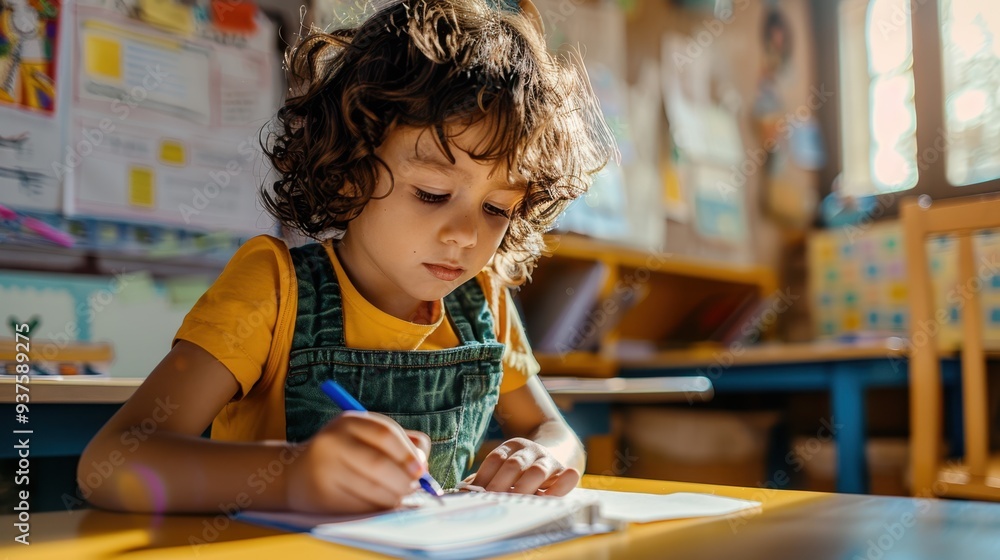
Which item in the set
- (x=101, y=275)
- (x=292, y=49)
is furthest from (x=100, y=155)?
(x=292, y=49)

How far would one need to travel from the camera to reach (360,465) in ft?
1.67

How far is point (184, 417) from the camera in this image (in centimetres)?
65

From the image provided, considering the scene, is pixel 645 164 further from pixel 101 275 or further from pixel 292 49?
pixel 292 49

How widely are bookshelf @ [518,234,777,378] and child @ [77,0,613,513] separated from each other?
3.38 feet

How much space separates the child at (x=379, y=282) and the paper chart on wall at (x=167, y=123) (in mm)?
758

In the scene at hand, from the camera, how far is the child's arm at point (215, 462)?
508mm

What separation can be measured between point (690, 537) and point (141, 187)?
1.54 meters

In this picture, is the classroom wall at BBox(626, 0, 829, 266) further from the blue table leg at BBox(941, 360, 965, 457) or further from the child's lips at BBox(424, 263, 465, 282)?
the child's lips at BBox(424, 263, 465, 282)

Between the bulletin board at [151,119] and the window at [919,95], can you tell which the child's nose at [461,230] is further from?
the window at [919,95]

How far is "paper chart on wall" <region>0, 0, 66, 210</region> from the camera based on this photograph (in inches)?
59.3

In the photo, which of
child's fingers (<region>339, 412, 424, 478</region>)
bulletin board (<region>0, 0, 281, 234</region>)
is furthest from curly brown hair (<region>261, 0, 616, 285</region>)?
bulletin board (<region>0, 0, 281, 234</region>)

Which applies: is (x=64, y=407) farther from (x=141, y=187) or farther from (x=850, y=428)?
Result: (x=850, y=428)

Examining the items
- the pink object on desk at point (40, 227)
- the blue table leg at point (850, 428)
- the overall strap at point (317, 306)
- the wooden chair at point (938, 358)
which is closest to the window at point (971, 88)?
the blue table leg at point (850, 428)

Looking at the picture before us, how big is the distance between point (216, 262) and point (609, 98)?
1.45 m
